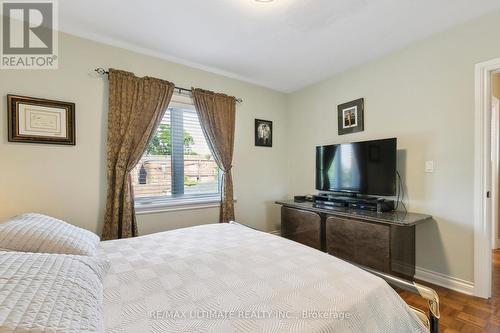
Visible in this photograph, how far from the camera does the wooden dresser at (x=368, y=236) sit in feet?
7.34

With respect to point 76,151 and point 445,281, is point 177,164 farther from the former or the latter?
point 445,281

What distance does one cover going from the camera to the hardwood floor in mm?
1775

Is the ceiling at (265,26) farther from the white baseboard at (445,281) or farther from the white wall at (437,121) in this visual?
the white baseboard at (445,281)

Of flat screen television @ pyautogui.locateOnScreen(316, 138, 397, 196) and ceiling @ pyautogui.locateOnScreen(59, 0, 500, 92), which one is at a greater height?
ceiling @ pyautogui.locateOnScreen(59, 0, 500, 92)

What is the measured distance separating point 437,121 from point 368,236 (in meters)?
1.35

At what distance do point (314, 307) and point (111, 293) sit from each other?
84 cm

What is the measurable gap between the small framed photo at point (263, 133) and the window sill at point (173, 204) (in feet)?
3.55

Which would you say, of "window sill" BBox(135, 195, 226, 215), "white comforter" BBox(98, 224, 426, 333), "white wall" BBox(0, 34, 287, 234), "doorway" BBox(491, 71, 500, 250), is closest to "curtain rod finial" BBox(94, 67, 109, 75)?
"white wall" BBox(0, 34, 287, 234)

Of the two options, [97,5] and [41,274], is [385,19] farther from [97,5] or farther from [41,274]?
[41,274]

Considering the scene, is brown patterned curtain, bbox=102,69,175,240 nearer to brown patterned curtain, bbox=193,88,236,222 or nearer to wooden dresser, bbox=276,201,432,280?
brown patterned curtain, bbox=193,88,236,222

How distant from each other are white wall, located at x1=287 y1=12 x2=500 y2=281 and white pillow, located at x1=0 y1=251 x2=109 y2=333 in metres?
2.89

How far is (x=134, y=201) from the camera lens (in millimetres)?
2686

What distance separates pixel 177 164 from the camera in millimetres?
3113

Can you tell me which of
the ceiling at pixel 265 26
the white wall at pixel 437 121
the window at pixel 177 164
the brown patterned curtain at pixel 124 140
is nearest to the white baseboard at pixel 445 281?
the white wall at pixel 437 121
